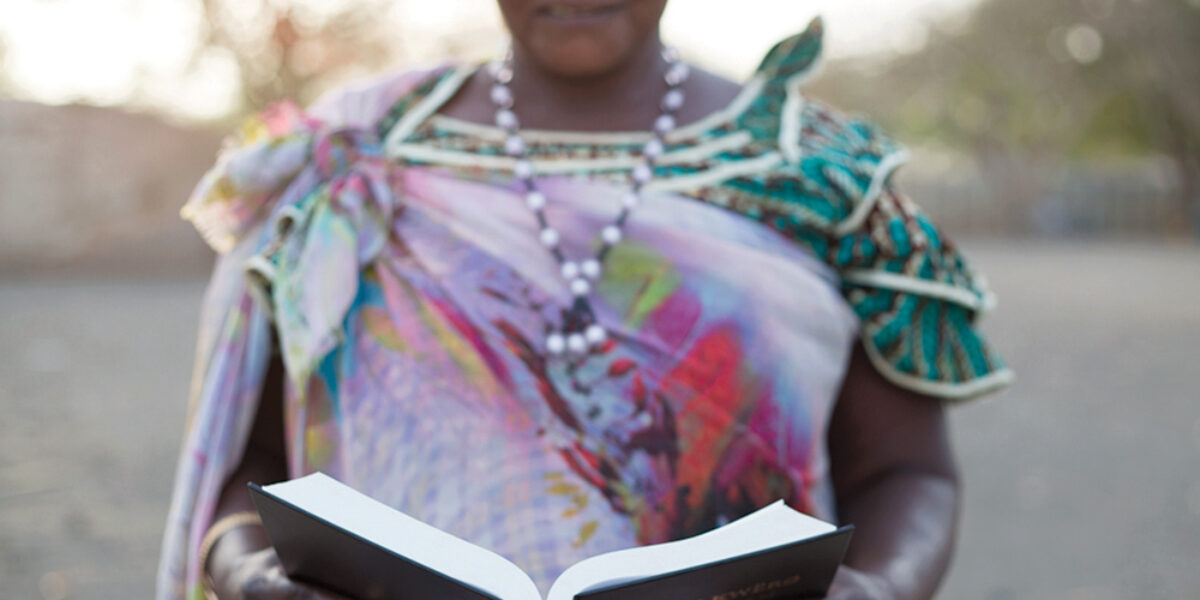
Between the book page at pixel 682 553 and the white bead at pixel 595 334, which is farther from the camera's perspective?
the white bead at pixel 595 334

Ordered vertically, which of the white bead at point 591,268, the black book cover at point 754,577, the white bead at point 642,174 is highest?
the white bead at point 642,174

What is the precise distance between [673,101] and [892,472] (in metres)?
0.57

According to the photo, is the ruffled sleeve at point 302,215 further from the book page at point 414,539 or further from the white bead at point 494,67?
the book page at point 414,539

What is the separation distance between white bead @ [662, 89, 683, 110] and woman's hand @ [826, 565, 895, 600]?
65cm

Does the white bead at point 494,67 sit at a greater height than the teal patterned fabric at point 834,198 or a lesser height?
greater

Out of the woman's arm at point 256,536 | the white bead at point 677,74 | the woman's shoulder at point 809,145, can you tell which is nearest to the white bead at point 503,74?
the white bead at point 677,74

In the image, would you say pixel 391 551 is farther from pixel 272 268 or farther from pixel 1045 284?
pixel 1045 284

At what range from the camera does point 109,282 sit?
46.7ft

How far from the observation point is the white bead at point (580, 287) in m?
1.46

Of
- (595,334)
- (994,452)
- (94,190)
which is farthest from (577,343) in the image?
(94,190)

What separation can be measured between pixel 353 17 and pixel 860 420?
16793 mm

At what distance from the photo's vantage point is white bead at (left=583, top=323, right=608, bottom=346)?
1444 millimetres

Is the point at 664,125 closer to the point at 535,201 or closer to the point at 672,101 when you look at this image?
the point at 672,101

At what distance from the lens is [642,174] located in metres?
1.51
